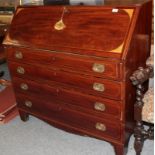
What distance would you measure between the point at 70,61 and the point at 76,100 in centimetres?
35

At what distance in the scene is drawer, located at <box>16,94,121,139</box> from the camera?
6.37ft

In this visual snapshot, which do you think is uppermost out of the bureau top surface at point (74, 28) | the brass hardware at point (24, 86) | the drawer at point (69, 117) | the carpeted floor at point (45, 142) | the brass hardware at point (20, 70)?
the bureau top surface at point (74, 28)

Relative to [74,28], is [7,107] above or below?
below

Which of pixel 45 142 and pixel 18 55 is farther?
pixel 45 142

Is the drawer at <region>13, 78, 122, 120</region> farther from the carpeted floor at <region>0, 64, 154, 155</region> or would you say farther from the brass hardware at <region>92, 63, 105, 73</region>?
the carpeted floor at <region>0, 64, 154, 155</region>

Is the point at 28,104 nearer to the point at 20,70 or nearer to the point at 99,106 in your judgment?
the point at 20,70

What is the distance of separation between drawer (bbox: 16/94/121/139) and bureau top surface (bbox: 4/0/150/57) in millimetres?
568

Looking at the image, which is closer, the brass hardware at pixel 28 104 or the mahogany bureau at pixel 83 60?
the mahogany bureau at pixel 83 60

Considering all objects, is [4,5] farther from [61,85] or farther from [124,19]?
→ [124,19]

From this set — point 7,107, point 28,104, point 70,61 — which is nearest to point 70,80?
point 70,61

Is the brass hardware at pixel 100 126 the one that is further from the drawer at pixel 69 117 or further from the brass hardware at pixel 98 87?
the brass hardware at pixel 98 87

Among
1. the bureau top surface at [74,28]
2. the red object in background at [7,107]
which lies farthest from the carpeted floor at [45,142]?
the bureau top surface at [74,28]

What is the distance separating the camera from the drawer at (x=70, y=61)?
1.69 metres

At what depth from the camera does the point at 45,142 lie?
7.59 ft
